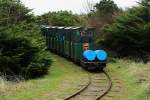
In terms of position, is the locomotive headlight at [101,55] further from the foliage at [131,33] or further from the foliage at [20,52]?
the foliage at [131,33]

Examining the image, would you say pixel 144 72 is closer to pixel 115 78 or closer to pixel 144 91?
pixel 115 78

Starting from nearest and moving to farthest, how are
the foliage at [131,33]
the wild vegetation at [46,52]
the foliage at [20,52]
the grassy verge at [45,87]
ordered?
the grassy verge at [45,87] < the wild vegetation at [46,52] < the foliage at [20,52] < the foliage at [131,33]

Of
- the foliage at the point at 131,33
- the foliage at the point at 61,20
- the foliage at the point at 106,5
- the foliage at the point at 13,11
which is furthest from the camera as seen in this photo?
the foliage at the point at 61,20

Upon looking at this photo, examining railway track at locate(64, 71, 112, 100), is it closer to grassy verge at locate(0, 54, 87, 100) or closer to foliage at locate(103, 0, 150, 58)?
grassy verge at locate(0, 54, 87, 100)

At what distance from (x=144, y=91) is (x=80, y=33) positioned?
512 inches

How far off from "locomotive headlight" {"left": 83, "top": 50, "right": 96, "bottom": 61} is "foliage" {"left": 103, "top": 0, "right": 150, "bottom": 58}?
7390mm

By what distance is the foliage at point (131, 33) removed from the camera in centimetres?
3538

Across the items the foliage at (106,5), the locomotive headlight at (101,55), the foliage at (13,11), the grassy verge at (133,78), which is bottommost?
the grassy verge at (133,78)

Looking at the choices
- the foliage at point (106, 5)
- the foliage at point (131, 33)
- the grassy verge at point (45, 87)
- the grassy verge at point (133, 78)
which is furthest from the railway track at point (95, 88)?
the foliage at point (106, 5)

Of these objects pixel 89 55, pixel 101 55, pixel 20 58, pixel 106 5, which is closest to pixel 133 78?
pixel 101 55

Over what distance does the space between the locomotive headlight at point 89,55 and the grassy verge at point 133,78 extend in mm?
1482

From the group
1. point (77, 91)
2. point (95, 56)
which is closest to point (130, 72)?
point (95, 56)

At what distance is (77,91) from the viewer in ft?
65.3

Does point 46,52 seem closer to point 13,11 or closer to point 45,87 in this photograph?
point 13,11
